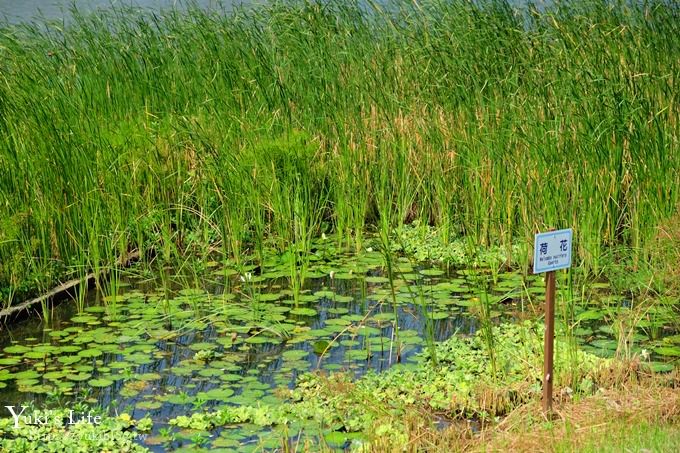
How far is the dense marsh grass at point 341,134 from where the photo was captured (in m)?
5.83

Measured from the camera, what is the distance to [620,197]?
625 cm

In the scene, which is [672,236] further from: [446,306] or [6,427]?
[6,427]

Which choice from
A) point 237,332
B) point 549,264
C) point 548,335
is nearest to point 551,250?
point 549,264

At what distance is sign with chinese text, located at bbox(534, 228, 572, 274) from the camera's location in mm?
3707

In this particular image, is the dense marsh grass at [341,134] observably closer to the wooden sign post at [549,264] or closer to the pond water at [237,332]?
the pond water at [237,332]

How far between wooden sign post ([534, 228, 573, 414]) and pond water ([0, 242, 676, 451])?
2.67 feet

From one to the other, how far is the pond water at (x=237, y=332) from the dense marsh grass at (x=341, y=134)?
287 mm

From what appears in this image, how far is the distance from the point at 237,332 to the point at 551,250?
1.95 m

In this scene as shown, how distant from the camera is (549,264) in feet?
12.3

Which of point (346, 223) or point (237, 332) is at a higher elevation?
point (346, 223)

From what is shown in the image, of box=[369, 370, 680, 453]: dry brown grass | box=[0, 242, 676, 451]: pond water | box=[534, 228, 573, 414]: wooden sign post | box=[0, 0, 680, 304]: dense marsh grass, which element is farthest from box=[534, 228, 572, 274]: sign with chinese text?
box=[0, 0, 680, 304]: dense marsh grass

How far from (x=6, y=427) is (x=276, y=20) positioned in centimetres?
457
